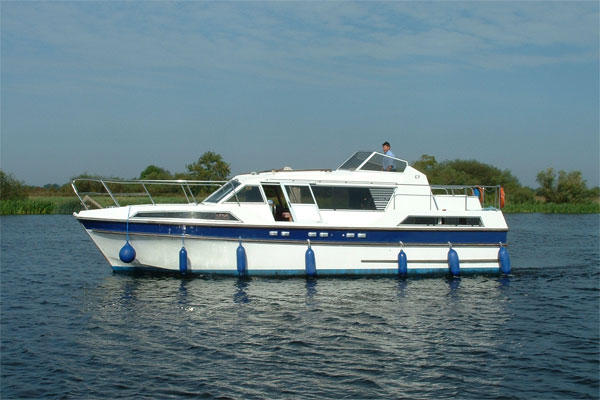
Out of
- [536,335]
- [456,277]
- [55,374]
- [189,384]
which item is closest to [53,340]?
[55,374]

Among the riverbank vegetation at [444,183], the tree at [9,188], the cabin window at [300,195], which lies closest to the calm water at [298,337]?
the cabin window at [300,195]

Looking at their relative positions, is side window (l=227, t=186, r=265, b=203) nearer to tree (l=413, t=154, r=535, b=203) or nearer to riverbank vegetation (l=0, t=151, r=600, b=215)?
riverbank vegetation (l=0, t=151, r=600, b=215)

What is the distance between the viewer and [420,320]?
11172 millimetres

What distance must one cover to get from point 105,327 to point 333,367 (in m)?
4.61

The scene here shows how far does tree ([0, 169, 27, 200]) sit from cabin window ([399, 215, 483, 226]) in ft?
137

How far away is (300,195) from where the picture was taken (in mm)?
15391

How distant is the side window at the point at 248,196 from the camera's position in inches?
590

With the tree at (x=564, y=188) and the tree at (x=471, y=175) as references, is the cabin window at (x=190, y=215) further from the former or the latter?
the tree at (x=564, y=188)

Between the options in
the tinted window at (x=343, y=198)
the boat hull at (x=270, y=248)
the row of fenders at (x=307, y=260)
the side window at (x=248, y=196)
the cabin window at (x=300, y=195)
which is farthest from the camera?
the tinted window at (x=343, y=198)

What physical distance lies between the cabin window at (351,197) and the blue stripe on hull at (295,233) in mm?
890

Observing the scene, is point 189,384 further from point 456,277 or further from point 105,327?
point 456,277

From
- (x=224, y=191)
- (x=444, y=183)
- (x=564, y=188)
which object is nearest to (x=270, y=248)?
(x=224, y=191)

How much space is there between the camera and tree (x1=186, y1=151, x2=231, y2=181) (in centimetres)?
5956

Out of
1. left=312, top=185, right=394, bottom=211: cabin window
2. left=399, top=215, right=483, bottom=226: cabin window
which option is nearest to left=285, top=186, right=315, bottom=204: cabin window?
left=312, top=185, right=394, bottom=211: cabin window
